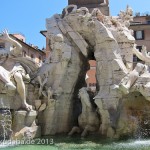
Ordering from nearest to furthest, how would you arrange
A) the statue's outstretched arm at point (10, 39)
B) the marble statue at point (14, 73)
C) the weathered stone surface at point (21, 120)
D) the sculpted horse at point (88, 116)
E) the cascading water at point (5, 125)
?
the cascading water at point (5, 125), the marble statue at point (14, 73), the weathered stone surface at point (21, 120), the sculpted horse at point (88, 116), the statue's outstretched arm at point (10, 39)

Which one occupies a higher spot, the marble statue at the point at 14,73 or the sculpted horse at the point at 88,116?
the marble statue at the point at 14,73

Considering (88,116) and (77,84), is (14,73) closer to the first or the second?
(77,84)

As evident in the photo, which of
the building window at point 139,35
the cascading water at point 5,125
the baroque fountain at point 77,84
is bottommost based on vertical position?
the cascading water at point 5,125

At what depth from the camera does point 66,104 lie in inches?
484

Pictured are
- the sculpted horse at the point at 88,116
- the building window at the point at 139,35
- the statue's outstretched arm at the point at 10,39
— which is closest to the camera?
the sculpted horse at the point at 88,116

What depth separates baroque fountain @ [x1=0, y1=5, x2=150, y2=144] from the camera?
10.9 metres

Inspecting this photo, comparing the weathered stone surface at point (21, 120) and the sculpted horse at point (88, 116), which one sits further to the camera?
the sculpted horse at point (88, 116)

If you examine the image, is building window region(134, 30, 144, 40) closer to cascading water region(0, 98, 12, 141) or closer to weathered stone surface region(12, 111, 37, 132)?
weathered stone surface region(12, 111, 37, 132)

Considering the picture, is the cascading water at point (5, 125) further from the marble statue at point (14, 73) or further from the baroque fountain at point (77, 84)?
the marble statue at point (14, 73)

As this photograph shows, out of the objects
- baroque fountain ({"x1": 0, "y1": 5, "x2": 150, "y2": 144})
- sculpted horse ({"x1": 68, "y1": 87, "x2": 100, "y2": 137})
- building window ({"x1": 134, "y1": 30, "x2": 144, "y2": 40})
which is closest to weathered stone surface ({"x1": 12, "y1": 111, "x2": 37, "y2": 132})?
baroque fountain ({"x1": 0, "y1": 5, "x2": 150, "y2": 144})

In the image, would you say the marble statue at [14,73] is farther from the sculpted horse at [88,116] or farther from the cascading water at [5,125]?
the sculpted horse at [88,116]

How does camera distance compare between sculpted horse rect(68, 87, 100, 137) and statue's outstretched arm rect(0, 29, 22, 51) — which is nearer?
sculpted horse rect(68, 87, 100, 137)

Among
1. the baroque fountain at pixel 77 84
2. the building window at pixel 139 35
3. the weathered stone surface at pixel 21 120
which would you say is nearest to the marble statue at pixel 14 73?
the baroque fountain at pixel 77 84

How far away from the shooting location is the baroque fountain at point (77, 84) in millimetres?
10867
